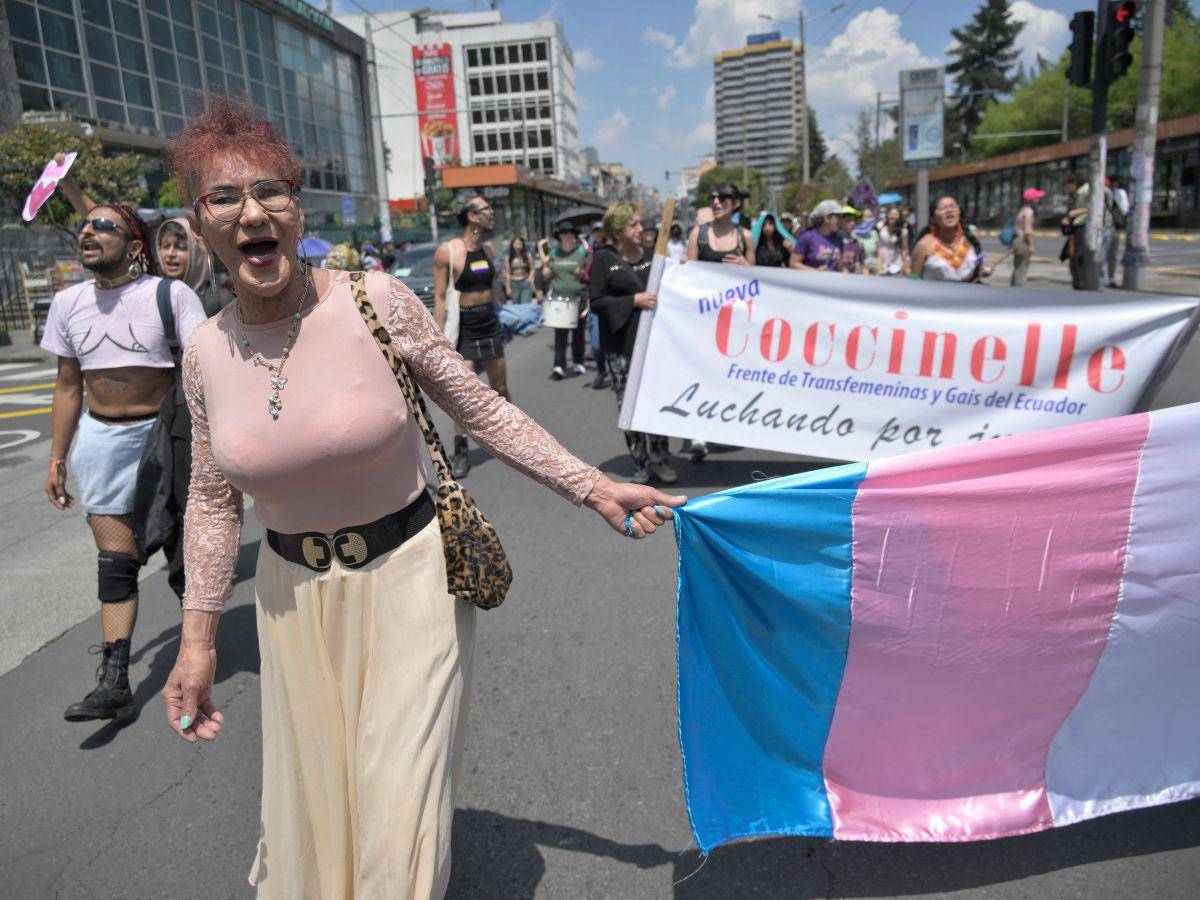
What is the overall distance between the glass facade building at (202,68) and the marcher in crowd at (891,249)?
1092 cm

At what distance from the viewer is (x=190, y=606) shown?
2.12 metres

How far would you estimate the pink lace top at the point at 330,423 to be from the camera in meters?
1.89

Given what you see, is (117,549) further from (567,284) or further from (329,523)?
(567,284)

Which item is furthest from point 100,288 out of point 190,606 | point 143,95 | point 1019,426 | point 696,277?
point 143,95

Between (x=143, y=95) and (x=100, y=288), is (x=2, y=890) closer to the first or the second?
(x=100, y=288)

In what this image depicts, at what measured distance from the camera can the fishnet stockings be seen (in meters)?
3.65

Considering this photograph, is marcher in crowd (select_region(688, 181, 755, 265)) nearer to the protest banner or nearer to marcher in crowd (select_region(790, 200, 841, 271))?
the protest banner

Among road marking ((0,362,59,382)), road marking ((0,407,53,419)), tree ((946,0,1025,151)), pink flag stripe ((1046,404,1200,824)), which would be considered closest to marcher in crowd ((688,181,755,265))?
pink flag stripe ((1046,404,1200,824))

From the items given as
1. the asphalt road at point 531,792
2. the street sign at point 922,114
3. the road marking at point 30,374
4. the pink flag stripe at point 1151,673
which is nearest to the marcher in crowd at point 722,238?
the asphalt road at point 531,792

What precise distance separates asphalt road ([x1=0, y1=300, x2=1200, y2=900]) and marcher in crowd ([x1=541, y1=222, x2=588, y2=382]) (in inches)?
280

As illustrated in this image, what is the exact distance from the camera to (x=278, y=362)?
192 centimetres

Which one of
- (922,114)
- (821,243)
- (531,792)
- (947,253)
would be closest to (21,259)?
(821,243)

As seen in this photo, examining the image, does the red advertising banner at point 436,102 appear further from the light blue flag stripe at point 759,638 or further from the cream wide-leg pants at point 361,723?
the cream wide-leg pants at point 361,723

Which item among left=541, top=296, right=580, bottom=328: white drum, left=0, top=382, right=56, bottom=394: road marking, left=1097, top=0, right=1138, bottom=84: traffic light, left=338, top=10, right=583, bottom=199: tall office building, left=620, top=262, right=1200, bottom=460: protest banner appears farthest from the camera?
left=338, top=10, right=583, bottom=199: tall office building
